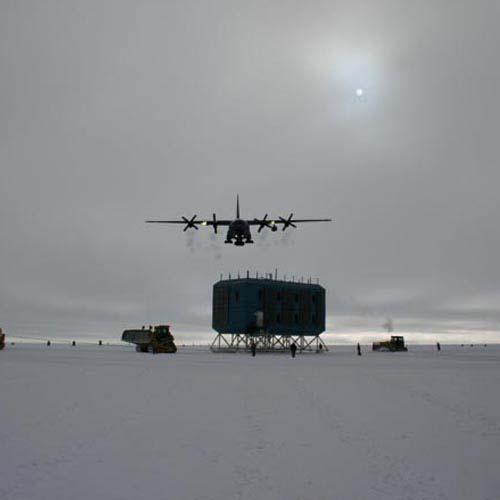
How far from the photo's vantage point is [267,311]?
74.1 metres

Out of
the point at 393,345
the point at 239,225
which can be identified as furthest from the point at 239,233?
the point at 393,345

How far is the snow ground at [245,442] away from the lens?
9.50 m

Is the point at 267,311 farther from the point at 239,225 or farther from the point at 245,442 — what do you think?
the point at 245,442

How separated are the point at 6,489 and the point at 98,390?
37.9ft

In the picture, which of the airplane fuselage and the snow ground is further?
the airplane fuselage

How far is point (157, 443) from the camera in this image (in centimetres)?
1245

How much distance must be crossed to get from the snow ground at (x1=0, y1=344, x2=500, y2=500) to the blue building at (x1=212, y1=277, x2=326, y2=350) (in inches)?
1980

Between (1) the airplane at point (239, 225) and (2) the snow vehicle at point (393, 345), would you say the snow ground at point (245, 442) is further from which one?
(2) the snow vehicle at point (393, 345)

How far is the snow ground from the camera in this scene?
950 centimetres

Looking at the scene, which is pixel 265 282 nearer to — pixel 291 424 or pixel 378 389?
pixel 378 389

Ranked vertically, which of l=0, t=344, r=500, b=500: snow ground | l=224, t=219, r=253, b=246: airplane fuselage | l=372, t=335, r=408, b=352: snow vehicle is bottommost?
l=0, t=344, r=500, b=500: snow ground

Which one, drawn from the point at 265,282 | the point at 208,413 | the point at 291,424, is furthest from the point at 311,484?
the point at 265,282

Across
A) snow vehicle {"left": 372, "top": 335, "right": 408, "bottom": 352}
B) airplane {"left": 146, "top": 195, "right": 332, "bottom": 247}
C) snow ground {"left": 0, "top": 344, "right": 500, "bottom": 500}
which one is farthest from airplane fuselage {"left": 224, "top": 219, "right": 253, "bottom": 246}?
snow vehicle {"left": 372, "top": 335, "right": 408, "bottom": 352}

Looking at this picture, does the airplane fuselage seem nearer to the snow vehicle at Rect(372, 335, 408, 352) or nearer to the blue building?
the blue building
